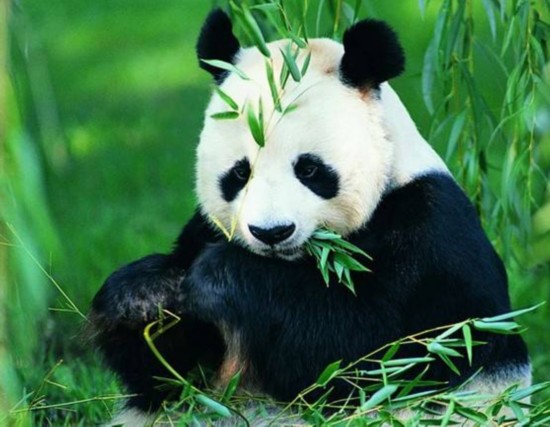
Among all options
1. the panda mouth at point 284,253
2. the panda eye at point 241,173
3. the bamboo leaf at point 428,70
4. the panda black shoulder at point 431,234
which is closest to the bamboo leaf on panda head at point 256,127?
the panda eye at point 241,173

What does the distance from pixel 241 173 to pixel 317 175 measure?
21cm

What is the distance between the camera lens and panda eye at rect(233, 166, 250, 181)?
364 cm

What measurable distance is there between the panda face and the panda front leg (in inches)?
9.9

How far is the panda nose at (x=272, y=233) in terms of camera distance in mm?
3428

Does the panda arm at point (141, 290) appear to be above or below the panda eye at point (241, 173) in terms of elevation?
below

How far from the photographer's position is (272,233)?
344 centimetres

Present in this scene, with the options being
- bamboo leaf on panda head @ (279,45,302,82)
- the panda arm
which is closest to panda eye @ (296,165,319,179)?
bamboo leaf on panda head @ (279,45,302,82)

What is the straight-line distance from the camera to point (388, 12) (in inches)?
358

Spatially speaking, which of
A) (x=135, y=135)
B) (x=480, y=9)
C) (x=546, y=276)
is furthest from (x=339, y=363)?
(x=480, y=9)

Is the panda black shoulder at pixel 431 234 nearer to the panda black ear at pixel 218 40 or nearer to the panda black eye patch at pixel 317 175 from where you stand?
the panda black eye patch at pixel 317 175

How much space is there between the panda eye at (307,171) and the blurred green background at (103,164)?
64cm

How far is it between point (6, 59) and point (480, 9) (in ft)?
21.8

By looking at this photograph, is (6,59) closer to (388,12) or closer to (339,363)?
(339,363)

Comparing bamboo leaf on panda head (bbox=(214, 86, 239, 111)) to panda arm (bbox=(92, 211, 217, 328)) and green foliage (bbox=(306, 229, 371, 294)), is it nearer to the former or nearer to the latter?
green foliage (bbox=(306, 229, 371, 294))
